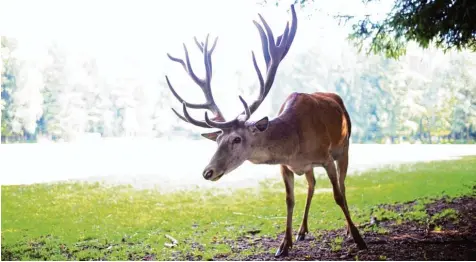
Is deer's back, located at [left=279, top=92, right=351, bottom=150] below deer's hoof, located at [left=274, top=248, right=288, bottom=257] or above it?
above

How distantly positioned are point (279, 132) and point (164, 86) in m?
1.58

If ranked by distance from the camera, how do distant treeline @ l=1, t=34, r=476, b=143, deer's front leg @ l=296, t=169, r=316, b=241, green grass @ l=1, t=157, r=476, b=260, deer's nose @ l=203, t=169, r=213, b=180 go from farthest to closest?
distant treeline @ l=1, t=34, r=476, b=143
green grass @ l=1, t=157, r=476, b=260
deer's front leg @ l=296, t=169, r=316, b=241
deer's nose @ l=203, t=169, r=213, b=180

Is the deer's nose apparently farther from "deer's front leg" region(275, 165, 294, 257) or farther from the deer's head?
"deer's front leg" region(275, 165, 294, 257)

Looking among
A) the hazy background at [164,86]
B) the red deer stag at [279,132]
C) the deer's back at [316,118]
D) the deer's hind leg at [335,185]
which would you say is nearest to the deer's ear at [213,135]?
the red deer stag at [279,132]

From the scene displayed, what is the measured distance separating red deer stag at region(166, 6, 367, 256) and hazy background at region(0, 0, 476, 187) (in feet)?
2.52

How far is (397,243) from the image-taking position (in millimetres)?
2838

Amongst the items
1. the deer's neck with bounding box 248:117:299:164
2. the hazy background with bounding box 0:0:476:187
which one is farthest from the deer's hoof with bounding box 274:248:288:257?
the hazy background with bounding box 0:0:476:187

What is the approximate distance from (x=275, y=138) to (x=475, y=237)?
1.38 metres

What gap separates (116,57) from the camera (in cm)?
384

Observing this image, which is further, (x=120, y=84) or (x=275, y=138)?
(x=120, y=84)

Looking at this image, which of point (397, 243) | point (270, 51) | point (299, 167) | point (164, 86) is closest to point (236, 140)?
point (299, 167)

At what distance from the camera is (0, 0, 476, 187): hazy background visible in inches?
138

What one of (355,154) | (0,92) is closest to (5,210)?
A: (0,92)

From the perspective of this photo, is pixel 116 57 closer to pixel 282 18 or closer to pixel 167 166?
pixel 167 166
